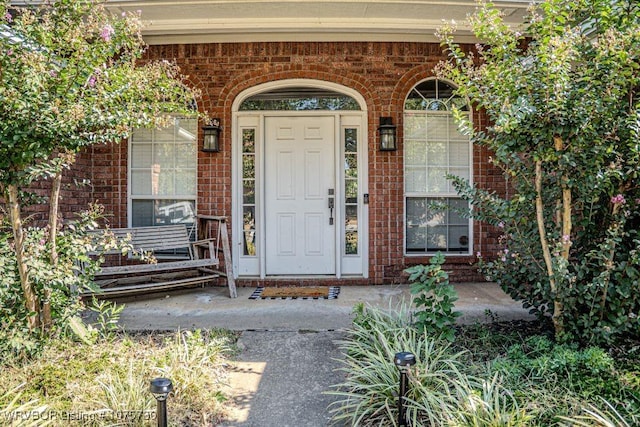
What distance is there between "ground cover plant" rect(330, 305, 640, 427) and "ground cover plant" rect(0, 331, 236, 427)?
2.47ft

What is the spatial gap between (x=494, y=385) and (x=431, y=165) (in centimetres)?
356

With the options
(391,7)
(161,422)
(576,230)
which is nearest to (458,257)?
(576,230)

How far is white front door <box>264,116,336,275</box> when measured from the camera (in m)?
5.41

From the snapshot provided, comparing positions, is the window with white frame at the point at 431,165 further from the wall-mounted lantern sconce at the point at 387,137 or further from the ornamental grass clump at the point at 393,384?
the ornamental grass clump at the point at 393,384

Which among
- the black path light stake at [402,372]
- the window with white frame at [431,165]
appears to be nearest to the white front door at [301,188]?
the window with white frame at [431,165]

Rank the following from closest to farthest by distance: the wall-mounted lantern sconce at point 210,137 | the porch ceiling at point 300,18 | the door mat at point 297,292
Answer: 1. the porch ceiling at point 300,18
2. the door mat at point 297,292
3. the wall-mounted lantern sconce at point 210,137

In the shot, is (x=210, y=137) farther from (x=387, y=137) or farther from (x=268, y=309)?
(x=268, y=309)

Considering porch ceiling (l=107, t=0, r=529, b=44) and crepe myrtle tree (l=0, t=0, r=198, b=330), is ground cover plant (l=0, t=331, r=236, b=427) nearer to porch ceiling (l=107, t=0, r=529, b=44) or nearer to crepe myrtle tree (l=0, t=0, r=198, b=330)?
crepe myrtle tree (l=0, t=0, r=198, b=330)

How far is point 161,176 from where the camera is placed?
546 cm

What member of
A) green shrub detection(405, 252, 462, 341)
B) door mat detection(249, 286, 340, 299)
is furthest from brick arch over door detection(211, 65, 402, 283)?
green shrub detection(405, 252, 462, 341)

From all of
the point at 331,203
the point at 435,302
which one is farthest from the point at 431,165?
the point at 435,302

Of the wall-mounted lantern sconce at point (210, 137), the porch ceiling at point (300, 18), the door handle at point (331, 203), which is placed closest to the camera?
the porch ceiling at point (300, 18)

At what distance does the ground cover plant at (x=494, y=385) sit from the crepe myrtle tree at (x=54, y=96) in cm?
204

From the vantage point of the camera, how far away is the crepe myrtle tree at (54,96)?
2.41 metres
